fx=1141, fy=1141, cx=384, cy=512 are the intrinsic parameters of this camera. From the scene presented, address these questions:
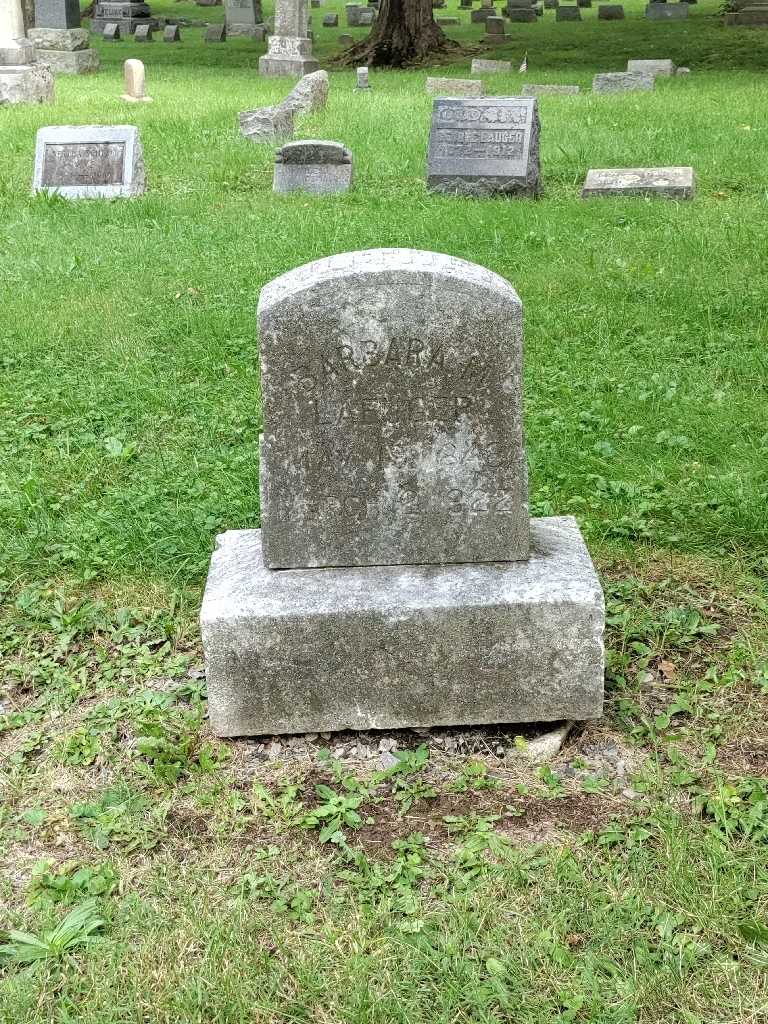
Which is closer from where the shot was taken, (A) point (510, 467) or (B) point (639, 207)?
(A) point (510, 467)

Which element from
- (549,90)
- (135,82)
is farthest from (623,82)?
(135,82)

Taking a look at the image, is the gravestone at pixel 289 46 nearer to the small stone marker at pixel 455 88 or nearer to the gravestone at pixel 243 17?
the small stone marker at pixel 455 88

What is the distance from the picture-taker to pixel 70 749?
11.7 ft

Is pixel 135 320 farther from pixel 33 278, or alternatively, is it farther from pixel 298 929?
pixel 298 929

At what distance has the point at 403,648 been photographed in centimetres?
347

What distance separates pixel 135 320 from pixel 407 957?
5747 mm

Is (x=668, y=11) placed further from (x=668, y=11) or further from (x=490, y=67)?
(x=490, y=67)

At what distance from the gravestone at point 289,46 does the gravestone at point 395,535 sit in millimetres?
20243

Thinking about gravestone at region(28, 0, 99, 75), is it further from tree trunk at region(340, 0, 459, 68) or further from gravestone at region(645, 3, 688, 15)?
gravestone at region(645, 3, 688, 15)

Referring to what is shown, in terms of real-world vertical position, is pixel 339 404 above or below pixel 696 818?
above

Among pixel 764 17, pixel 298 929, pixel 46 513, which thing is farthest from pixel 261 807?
pixel 764 17

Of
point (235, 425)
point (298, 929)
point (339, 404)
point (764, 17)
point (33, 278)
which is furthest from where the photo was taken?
point (764, 17)

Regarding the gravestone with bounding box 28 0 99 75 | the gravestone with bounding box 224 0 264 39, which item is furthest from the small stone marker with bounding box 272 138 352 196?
the gravestone with bounding box 224 0 264 39

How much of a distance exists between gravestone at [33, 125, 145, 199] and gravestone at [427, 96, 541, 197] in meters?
3.02
